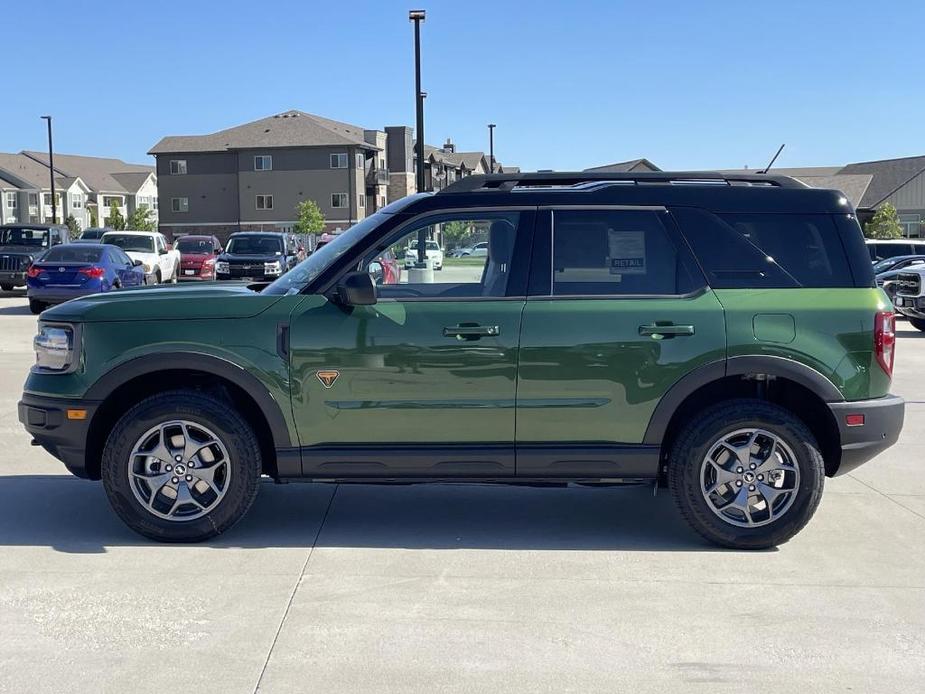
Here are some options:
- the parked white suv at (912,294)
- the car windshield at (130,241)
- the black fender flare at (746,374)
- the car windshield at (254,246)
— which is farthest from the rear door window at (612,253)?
the car windshield at (254,246)

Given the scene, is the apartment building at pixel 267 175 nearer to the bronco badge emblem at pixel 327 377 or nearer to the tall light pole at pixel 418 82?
the tall light pole at pixel 418 82

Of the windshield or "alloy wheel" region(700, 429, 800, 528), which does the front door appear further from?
"alloy wheel" region(700, 429, 800, 528)

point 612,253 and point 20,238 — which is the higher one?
point 20,238

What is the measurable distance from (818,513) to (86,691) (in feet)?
14.4

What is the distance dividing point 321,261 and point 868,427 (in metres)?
3.15

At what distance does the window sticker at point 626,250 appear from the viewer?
5.43m

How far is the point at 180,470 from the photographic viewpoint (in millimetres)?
5348

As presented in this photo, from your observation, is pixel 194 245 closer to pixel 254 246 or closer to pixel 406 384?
pixel 254 246

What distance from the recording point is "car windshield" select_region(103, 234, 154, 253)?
27.5 m

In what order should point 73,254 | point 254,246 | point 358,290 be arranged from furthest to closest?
point 254,246 < point 73,254 < point 358,290

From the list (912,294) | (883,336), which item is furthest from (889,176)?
(883,336)

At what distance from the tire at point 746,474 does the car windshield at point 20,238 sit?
24072mm

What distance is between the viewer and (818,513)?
617 cm

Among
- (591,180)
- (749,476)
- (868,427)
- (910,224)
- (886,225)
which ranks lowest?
(749,476)
